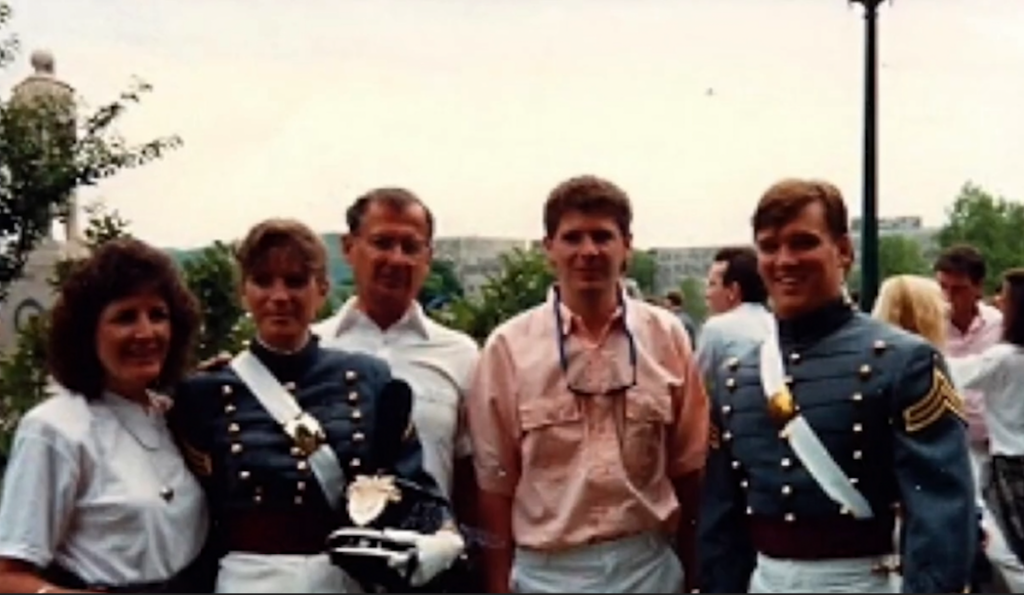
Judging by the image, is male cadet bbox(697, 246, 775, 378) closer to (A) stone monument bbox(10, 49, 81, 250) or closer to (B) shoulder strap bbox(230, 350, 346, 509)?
(B) shoulder strap bbox(230, 350, 346, 509)

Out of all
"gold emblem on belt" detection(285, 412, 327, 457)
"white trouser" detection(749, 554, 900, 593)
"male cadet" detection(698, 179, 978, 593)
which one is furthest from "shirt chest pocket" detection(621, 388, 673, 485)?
"gold emblem on belt" detection(285, 412, 327, 457)

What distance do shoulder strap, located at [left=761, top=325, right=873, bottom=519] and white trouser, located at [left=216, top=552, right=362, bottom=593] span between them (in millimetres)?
1077

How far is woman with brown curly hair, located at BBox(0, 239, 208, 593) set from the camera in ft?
12.0

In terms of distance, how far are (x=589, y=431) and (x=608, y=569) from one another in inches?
14.5

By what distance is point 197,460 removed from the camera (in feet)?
13.0

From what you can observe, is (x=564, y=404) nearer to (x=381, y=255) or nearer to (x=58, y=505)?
(x=381, y=255)

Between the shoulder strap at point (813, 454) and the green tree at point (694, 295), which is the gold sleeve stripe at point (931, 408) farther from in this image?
the green tree at point (694, 295)

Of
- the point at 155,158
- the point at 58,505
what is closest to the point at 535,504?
the point at 58,505

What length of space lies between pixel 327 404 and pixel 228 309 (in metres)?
6.47

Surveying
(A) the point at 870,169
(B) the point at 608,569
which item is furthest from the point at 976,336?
(B) the point at 608,569

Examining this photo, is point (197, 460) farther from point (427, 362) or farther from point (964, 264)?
point (964, 264)

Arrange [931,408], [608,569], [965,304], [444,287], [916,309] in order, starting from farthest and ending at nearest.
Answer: [444,287]
[965,304]
[916,309]
[608,569]
[931,408]

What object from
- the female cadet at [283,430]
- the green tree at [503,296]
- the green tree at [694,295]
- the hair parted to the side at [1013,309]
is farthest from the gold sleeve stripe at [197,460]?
the green tree at [694,295]

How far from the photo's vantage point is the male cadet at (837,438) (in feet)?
12.5
